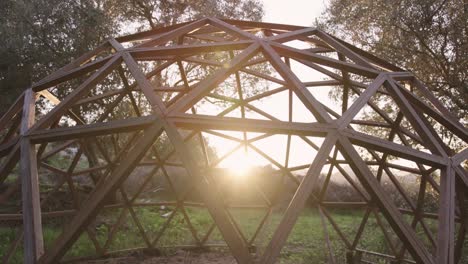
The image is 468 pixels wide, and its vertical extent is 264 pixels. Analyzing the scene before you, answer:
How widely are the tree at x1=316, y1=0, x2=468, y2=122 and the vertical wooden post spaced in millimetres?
13552

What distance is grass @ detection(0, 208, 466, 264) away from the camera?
43.7 feet

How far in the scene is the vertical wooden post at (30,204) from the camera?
17.8 ft

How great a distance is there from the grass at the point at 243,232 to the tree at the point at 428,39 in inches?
261

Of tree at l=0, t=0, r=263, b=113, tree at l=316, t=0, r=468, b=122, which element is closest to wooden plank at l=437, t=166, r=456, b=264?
tree at l=316, t=0, r=468, b=122

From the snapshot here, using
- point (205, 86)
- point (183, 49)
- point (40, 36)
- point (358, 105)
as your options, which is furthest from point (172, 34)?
point (40, 36)

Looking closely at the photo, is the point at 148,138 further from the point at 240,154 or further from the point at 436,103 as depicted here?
the point at 240,154

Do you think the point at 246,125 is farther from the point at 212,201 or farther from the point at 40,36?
the point at 40,36

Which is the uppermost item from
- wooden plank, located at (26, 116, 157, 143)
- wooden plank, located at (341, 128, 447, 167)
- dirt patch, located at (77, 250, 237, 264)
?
wooden plank, located at (341, 128, 447, 167)

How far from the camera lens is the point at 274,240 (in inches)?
179

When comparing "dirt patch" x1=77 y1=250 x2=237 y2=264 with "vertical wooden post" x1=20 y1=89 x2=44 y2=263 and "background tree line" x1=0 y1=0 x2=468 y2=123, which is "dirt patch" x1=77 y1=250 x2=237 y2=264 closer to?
"vertical wooden post" x1=20 y1=89 x2=44 y2=263

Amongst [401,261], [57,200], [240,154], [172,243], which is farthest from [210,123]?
[57,200]

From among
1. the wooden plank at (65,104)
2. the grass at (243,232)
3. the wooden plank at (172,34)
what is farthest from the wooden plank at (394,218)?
the grass at (243,232)

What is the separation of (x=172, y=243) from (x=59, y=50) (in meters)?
9.70

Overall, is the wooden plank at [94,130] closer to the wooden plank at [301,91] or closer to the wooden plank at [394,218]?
the wooden plank at [301,91]
